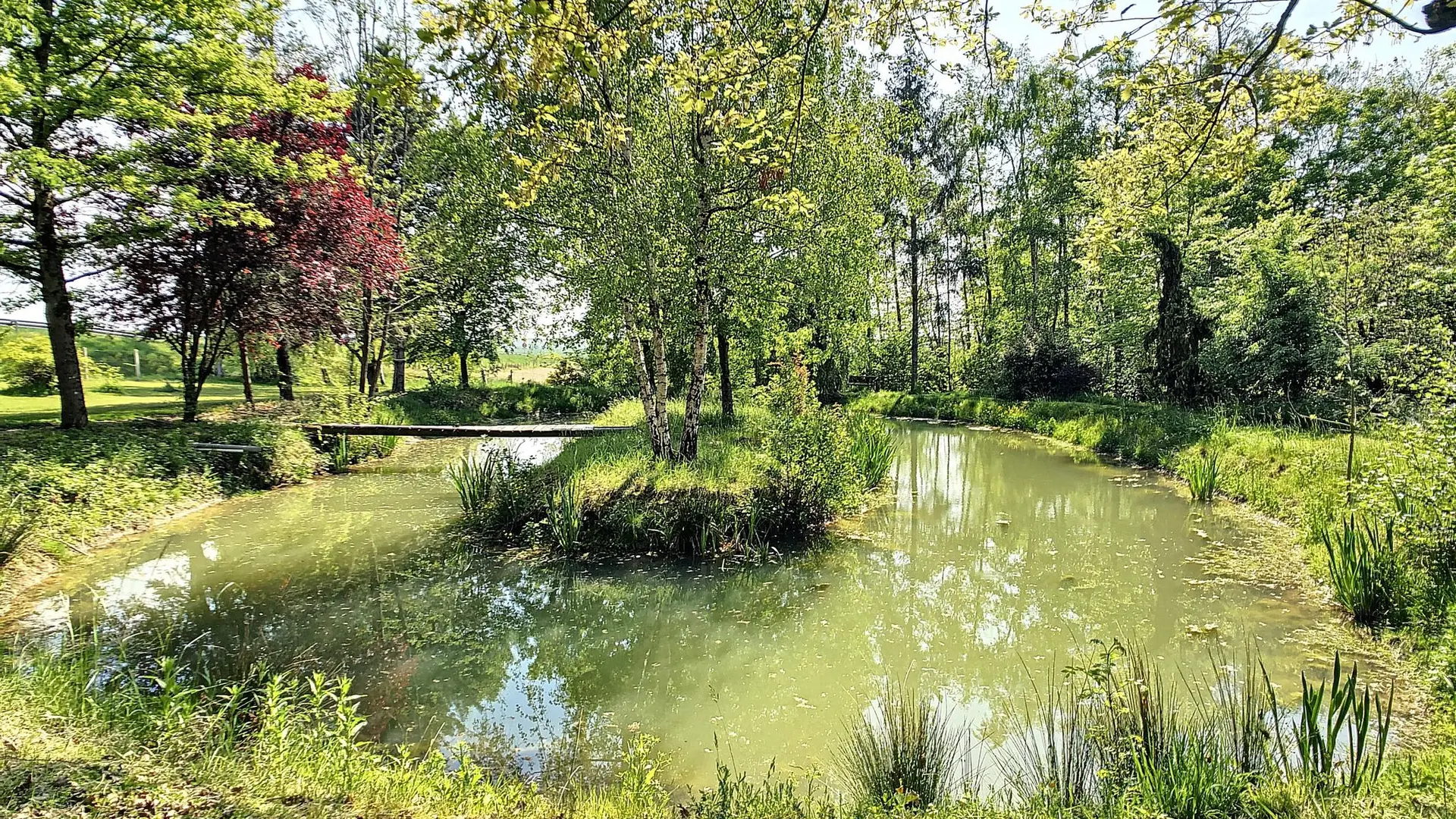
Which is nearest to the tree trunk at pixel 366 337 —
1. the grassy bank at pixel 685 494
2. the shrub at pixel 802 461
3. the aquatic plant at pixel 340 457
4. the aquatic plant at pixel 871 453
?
the aquatic plant at pixel 340 457

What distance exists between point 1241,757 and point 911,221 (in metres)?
28.6

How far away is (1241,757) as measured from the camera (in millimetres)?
3713

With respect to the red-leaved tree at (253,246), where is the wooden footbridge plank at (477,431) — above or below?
below

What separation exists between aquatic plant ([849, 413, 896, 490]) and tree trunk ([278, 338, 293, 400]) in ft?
48.7

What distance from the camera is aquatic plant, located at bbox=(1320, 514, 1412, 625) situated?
5.60 meters

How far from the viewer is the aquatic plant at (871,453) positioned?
11.9 metres

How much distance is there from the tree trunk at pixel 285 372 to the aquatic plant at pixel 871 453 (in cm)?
1484

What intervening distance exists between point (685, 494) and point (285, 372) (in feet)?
53.9

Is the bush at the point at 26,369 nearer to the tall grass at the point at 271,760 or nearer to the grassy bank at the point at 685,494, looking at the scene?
the grassy bank at the point at 685,494

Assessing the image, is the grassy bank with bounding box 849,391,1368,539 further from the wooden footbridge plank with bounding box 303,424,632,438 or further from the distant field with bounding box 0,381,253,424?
the distant field with bounding box 0,381,253,424

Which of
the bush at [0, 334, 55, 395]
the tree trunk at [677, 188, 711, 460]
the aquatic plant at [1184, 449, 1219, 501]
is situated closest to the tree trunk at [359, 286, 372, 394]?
the bush at [0, 334, 55, 395]

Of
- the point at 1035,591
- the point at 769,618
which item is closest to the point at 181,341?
the point at 769,618

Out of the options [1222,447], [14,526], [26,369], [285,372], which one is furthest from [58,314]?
[1222,447]

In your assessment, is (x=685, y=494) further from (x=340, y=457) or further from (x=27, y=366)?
(x=27, y=366)
